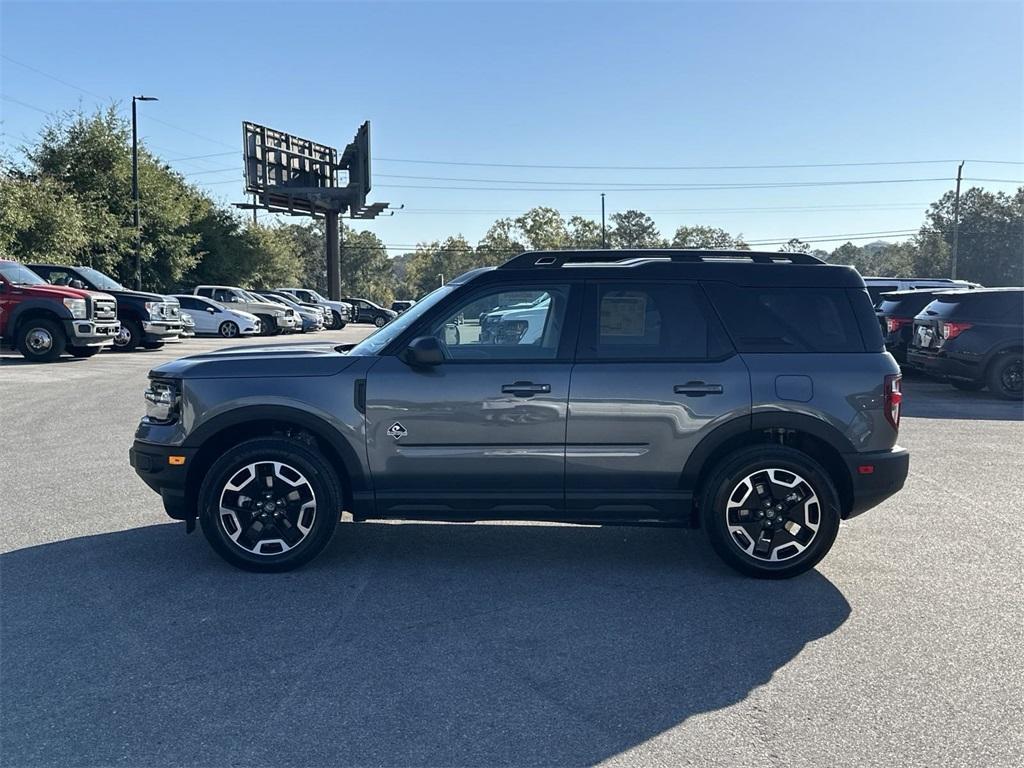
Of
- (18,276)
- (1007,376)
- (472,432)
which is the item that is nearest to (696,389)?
(472,432)

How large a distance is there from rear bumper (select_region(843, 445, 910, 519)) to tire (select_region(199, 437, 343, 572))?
3.07m

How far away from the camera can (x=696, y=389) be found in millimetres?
4938

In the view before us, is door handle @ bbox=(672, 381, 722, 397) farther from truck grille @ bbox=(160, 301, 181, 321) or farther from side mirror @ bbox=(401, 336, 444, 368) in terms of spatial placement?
truck grille @ bbox=(160, 301, 181, 321)

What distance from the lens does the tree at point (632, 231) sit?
10435 centimetres

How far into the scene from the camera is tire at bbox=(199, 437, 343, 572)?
4.96 meters

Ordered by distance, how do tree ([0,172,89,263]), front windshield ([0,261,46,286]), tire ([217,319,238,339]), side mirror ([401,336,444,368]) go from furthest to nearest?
tire ([217,319,238,339]) < tree ([0,172,89,263]) < front windshield ([0,261,46,286]) < side mirror ([401,336,444,368])

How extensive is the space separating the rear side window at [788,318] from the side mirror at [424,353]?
169 centimetres

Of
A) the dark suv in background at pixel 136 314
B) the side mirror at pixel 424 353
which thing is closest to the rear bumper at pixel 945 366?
the side mirror at pixel 424 353

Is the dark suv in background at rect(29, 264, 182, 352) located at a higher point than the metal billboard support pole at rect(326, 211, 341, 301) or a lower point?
lower

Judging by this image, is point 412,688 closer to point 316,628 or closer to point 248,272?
point 316,628

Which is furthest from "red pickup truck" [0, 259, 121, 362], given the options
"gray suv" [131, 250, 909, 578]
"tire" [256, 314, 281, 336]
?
"gray suv" [131, 250, 909, 578]

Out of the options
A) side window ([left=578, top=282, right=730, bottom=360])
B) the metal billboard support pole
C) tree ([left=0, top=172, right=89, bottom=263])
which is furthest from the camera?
the metal billboard support pole

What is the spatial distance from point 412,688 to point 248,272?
47.9 meters

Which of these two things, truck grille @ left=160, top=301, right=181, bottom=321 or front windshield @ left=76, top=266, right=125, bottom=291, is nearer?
front windshield @ left=76, top=266, right=125, bottom=291
